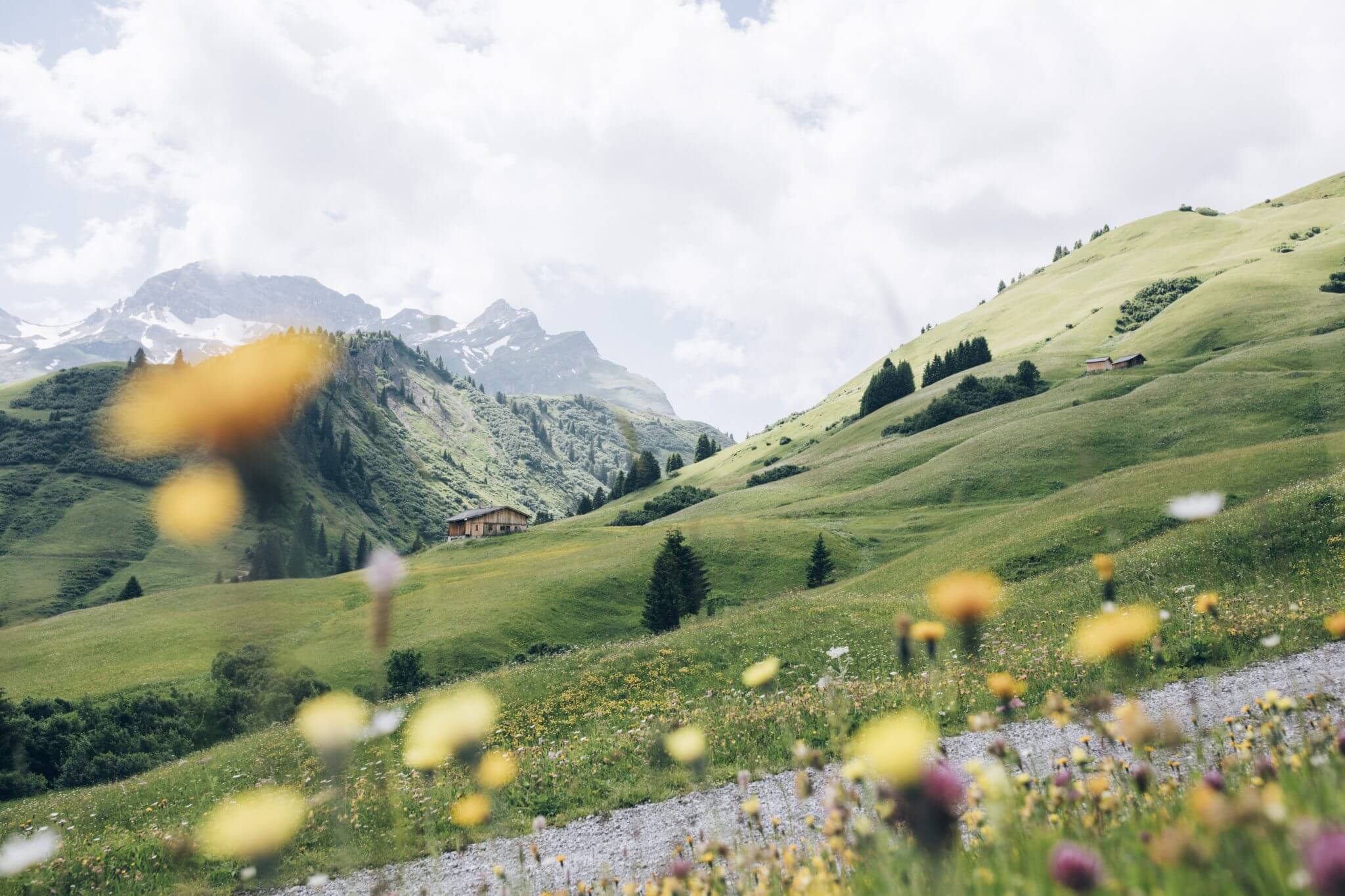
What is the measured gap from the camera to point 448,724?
33.3ft

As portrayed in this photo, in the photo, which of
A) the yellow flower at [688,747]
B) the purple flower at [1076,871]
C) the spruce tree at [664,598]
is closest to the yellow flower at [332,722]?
the yellow flower at [688,747]

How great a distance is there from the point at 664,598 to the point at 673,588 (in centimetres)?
88

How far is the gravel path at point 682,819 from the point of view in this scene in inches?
394

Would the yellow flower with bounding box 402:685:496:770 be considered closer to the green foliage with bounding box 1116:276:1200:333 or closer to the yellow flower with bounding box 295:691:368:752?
the yellow flower with bounding box 295:691:368:752

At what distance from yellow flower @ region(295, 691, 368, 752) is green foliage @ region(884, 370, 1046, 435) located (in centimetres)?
10025

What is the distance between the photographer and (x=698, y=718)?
16.5 metres

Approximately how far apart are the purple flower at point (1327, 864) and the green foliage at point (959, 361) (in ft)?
553

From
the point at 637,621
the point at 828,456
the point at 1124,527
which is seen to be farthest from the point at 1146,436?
the point at 828,456

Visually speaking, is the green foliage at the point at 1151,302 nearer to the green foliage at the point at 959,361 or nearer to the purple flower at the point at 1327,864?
the green foliage at the point at 959,361

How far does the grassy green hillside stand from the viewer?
15172 millimetres

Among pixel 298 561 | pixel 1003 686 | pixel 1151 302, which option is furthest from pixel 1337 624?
pixel 298 561

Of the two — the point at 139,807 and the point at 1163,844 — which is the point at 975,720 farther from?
the point at 139,807

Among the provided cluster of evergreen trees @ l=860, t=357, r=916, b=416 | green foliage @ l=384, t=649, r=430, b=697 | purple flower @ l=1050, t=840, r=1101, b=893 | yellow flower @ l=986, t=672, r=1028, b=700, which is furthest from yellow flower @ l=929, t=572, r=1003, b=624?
cluster of evergreen trees @ l=860, t=357, r=916, b=416

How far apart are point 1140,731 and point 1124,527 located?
40.9 m
